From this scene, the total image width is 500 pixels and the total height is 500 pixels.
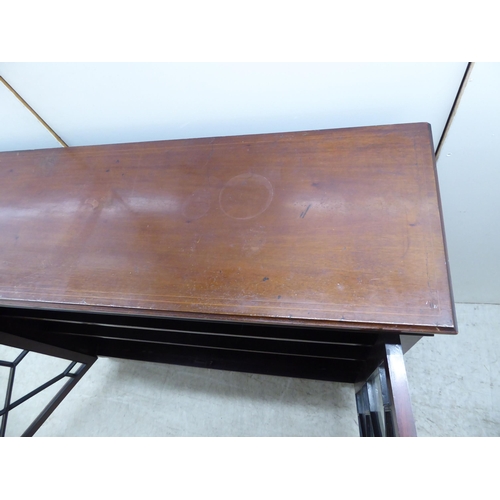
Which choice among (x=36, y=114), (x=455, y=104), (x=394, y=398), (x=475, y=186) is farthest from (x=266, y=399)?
(x=36, y=114)

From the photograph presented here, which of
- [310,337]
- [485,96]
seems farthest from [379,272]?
[485,96]

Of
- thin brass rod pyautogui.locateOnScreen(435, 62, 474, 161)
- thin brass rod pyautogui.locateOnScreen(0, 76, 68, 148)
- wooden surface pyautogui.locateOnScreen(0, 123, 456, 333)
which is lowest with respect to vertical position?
wooden surface pyautogui.locateOnScreen(0, 123, 456, 333)

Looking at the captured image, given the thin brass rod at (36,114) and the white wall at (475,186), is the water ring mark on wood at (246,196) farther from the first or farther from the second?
the thin brass rod at (36,114)

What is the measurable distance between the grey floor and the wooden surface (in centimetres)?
87

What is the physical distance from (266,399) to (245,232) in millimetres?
913

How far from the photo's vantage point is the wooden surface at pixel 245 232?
2.11 ft

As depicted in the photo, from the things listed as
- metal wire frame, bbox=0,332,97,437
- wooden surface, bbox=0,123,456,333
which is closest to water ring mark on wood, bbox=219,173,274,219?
wooden surface, bbox=0,123,456,333

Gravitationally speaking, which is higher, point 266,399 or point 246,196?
point 246,196

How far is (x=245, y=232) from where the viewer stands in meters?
0.76

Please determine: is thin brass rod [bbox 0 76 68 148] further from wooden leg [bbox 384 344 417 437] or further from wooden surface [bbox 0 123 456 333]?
wooden leg [bbox 384 344 417 437]

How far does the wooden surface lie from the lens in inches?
25.3

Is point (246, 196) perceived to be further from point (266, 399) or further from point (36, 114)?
point (266, 399)
